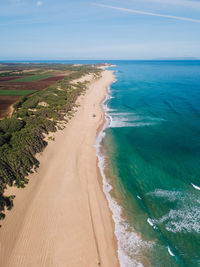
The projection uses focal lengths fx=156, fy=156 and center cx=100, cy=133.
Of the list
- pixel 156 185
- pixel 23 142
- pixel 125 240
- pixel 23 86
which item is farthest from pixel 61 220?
pixel 23 86

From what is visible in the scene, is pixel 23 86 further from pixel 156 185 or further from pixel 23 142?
pixel 156 185

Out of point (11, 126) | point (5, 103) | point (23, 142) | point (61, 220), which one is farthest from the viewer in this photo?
point (5, 103)

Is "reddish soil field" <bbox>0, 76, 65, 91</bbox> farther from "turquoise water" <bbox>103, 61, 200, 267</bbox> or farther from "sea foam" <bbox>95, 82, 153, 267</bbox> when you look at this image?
"sea foam" <bbox>95, 82, 153, 267</bbox>

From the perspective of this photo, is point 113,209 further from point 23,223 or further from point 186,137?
point 186,137

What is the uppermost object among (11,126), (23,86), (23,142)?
(23,86)

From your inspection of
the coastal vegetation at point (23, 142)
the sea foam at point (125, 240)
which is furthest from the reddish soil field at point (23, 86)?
the sea foam at point (125, 240)

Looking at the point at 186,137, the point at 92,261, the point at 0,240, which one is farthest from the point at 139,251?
the point at 186,137
